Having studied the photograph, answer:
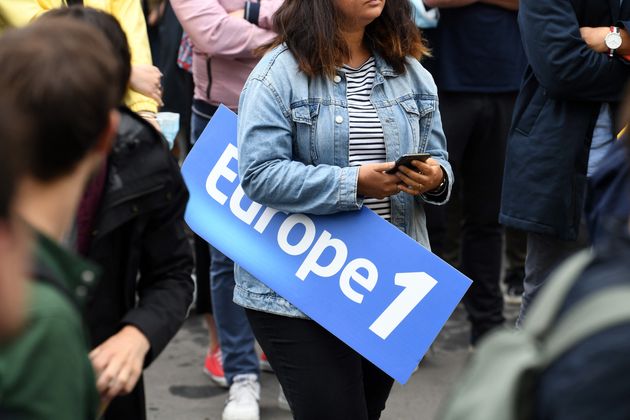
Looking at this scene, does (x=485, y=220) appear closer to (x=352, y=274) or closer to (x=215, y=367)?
(x=215, y=367)

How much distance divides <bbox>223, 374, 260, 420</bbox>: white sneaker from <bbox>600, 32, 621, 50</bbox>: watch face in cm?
196

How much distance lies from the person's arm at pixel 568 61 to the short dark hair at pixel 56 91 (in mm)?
2271

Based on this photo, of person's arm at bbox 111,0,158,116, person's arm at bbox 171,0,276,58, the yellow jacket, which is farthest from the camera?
person's arm at bbox 171,0,276,58

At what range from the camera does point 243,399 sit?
14.5 feet

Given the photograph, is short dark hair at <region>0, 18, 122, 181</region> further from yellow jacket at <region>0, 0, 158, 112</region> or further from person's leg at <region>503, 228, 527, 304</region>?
person's leg at <region>503, 228, 527, 304</region>

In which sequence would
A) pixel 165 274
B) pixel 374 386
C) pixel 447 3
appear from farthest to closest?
pixel 447 3, pixel 374 386, pixel 165 274

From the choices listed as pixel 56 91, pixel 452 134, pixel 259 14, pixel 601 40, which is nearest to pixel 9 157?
pixel 56 91

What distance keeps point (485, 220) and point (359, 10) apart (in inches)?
77.2

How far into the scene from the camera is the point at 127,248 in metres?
2.49

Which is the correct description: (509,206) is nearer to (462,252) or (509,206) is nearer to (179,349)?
(462,252)

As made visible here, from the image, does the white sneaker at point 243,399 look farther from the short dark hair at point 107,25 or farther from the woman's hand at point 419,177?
the short dark hair at point 107,25

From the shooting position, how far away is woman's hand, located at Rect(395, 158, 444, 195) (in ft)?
10.1

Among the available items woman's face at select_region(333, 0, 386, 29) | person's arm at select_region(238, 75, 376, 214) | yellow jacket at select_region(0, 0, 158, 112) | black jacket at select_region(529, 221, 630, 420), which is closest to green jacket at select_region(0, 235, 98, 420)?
black jacket at select_region(529, 221, 630, 420)

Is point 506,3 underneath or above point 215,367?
above
